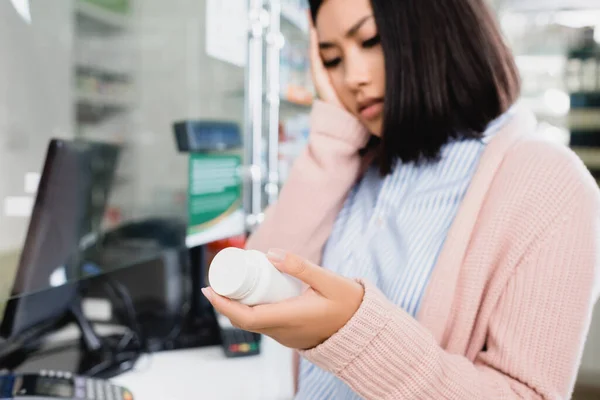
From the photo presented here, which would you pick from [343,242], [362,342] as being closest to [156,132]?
[343,242]

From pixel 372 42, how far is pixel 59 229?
2.21 ft

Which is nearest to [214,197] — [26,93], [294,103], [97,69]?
[97,69]

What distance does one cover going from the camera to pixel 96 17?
1.31 meters

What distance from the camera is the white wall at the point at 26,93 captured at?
101cm

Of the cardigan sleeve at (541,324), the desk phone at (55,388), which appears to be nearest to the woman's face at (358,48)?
the cardigan sleeve at (541,324)

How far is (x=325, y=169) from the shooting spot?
1.18 metres

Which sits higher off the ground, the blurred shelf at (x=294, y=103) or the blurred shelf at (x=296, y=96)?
the blurred shelf at (x=296, y=96)

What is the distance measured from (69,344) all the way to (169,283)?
1.28 ft

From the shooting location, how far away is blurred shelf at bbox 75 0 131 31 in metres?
1.29

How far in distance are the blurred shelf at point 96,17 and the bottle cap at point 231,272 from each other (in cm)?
91

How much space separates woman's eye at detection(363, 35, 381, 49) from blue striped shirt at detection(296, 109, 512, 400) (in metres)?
0.22

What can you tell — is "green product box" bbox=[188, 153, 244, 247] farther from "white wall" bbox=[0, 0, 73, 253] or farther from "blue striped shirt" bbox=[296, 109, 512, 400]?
"blue striped shirt" bbox=[296, 109, 512, 400]

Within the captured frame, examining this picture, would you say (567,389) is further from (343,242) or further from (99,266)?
(99,266)

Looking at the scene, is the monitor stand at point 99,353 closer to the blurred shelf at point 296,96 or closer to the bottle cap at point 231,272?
the bottle cap at point 231,272
